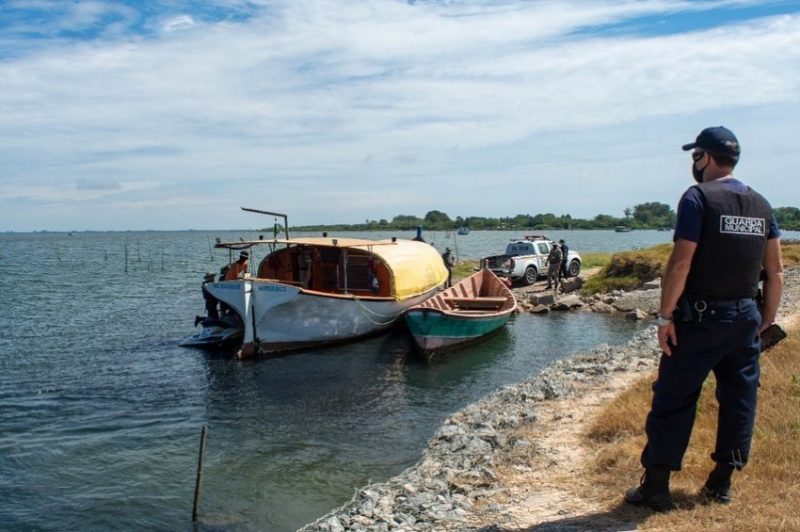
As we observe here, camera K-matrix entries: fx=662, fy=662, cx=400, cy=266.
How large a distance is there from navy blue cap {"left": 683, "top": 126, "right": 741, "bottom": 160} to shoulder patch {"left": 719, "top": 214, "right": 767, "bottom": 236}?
19.7 inches

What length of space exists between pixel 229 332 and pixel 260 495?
1252 centimetres

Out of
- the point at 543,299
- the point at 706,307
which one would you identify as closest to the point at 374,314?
the point at 543,299

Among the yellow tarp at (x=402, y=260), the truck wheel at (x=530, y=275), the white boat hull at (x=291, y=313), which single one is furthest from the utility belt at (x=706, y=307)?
the truck wheel at (x=530, y=275)

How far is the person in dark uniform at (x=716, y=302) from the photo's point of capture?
488cm

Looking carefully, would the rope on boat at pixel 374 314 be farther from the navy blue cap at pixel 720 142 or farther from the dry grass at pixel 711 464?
the navy blue cap at pixel 720 142

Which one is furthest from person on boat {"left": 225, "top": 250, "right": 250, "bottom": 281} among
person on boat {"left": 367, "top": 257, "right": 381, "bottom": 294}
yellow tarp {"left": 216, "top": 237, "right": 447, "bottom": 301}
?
person on boat {"left": 367, "top": 257, "right": 381, "bottom": 294}

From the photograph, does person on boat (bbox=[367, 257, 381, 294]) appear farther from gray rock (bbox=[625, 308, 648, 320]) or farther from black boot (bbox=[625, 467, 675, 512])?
black boot (bbox=[625, 467, 675, 512])

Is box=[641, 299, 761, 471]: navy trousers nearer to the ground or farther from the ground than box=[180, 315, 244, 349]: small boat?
farther from the ground

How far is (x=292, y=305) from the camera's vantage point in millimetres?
19703

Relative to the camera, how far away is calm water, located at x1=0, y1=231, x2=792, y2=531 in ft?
30.6

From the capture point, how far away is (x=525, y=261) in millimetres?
34094

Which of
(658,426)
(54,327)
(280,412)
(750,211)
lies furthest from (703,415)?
(54,327)

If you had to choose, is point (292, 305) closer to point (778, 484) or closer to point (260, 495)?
point (260, 495)

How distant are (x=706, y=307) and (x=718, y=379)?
0.72 m
